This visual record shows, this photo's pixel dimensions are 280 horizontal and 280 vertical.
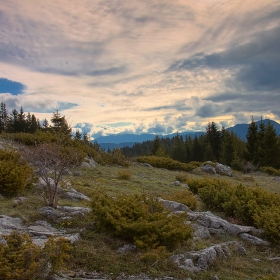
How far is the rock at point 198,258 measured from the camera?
219 inches

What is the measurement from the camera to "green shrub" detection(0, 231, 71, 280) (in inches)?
158

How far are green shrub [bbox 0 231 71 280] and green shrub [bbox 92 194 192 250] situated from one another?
186cm

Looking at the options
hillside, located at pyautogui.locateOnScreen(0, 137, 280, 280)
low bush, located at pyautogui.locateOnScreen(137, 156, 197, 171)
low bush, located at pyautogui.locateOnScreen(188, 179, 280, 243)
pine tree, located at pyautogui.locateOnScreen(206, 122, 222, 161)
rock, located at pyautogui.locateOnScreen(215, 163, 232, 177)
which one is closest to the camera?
hillside, located at pyautogui.locateOnScreen(0, 137, 280, 280)

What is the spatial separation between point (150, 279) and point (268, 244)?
4.55 metres

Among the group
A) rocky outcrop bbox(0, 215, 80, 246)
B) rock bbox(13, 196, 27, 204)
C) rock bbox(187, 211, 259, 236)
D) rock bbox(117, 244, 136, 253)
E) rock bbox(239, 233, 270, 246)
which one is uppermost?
rock bbox(13, 196, 27, 204)

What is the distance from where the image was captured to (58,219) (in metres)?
7.32

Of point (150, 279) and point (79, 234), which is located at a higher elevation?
point (79, 234)

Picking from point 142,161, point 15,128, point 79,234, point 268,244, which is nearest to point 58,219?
point 79,234

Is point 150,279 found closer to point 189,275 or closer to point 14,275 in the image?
point 189,275

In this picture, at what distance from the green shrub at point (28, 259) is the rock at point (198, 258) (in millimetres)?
2340

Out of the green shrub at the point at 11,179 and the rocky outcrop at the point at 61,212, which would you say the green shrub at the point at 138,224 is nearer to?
the rocky outcrop at the point at 61,212

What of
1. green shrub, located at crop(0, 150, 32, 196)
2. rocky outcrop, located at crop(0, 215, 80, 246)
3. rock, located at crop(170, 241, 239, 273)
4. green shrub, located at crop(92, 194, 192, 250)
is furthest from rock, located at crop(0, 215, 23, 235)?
rock, located at crop(170, 241, 239, 273)

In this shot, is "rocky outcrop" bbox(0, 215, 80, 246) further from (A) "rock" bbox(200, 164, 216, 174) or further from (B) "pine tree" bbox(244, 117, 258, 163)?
(B) "pine tree" bbox(244, 117, 258, 163)

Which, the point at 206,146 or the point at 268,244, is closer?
the point at 268,244
